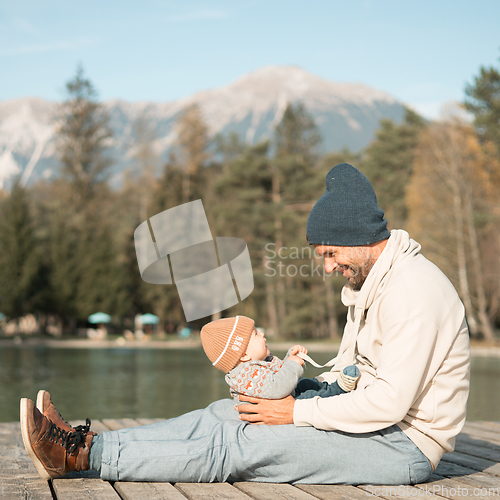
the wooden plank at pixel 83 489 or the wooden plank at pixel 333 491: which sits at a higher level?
the wooden plank at pixel 83 489

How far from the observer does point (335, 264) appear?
2.25 m

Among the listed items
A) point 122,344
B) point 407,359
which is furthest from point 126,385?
point 122,344

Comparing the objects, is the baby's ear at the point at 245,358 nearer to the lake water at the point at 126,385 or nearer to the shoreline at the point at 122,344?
the lake water at the point at 126,385

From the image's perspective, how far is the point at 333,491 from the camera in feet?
7.03

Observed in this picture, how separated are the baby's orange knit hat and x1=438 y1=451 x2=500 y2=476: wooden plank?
A: 115cm

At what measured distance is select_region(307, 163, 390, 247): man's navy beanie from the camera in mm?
2162

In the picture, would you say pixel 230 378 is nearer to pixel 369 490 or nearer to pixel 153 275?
pixel 369 490

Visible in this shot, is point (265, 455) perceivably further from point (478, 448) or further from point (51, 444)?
point (478, 448)

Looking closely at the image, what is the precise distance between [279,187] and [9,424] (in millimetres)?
30301

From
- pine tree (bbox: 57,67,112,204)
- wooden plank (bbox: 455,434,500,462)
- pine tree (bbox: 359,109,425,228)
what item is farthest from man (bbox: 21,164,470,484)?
pine tree (bbox: 57,67,112,204)

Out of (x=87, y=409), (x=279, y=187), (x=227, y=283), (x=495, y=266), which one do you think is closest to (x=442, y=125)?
(x=495, y=266)

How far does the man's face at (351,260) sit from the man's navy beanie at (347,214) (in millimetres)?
28

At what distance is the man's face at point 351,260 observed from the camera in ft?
7.22

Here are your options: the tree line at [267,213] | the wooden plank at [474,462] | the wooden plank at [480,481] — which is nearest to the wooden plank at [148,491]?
the wooden plank at [480,481]
